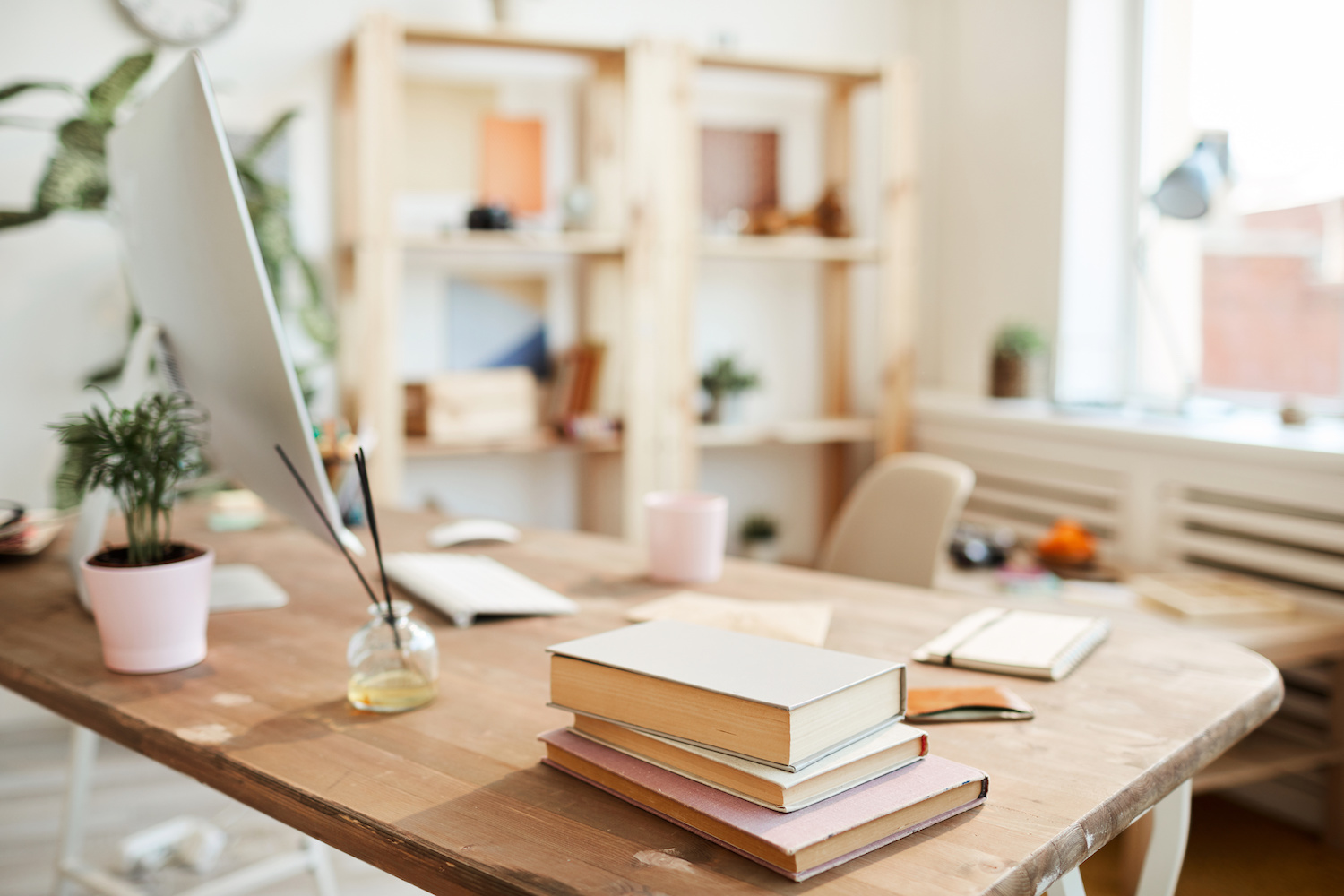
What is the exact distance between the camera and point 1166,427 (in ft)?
7.64

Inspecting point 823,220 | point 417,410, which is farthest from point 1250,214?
point 417,410

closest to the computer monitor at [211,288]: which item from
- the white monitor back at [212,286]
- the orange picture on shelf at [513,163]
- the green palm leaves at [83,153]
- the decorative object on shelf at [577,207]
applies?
the white monitor back at [212,286]

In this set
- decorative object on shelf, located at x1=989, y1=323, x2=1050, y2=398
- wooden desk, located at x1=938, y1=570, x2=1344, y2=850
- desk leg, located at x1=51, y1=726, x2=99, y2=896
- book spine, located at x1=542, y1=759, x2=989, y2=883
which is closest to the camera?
book spine, located at x1=542, y1=759, x2=989, y2=883

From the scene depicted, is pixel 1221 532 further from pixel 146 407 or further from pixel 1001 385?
pixel 146 407

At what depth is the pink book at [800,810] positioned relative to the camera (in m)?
0.57

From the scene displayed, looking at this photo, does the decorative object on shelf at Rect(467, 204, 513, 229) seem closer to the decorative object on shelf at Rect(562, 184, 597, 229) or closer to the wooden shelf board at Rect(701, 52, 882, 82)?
the decorative object on shelf at Rect(562, 184, 597, 229)

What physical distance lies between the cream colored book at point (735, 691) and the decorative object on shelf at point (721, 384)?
2380 mm

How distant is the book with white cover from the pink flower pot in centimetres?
67

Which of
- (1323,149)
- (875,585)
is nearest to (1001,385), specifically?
(1323,149)

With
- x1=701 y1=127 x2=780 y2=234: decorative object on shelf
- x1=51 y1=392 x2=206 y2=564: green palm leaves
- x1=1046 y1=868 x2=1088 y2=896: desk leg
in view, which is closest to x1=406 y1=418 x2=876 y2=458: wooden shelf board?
x1=701 y1=127 x2=780 y2=234: decorative object on shelf

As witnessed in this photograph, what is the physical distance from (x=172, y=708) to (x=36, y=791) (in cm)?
A: 183

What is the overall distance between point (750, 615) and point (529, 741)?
359mm

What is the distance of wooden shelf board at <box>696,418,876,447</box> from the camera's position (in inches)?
120

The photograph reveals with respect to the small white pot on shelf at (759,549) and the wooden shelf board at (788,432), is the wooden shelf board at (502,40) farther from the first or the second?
the small white pot on shelf at (759,549)
